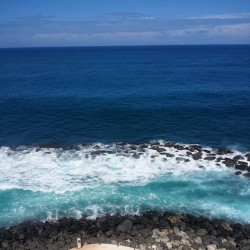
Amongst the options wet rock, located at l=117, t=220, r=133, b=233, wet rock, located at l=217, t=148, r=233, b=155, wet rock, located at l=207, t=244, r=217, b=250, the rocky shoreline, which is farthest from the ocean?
wet rock, located at l=207, t=244, r=217, b=250

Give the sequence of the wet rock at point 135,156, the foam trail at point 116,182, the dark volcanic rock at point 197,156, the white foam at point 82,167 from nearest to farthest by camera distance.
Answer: the foam trail at point 116,182 < the white foam at point 82,167 < the dark volcanic rock at point 197,156 < the wet rock at point 135,156

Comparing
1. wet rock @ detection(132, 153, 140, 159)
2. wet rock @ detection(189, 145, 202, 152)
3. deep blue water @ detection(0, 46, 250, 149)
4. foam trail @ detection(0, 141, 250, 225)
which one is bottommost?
foam trail @ detection(0, 141, 250, 225)

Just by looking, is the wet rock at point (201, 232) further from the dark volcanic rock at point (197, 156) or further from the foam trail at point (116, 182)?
the dark volcanic rock at point (197, 156)

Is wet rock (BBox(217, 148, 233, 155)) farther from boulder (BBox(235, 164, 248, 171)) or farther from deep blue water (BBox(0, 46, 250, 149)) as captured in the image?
boulder (BBox(235, 164, 248, 171))

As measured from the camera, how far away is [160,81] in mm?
119750

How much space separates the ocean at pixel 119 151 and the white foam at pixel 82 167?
0.54 ft

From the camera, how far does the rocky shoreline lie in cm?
3350

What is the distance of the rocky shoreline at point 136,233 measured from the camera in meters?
33.5

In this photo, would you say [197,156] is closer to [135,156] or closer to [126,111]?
[135,156]

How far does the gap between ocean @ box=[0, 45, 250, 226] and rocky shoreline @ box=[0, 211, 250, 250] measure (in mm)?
Answer: 1900

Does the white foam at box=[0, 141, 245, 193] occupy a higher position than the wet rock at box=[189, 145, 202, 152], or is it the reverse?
the wet rock at box=[189, 145, 202, 152]

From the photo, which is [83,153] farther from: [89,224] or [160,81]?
[160,81]

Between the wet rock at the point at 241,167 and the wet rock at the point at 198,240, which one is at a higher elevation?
the wet rock at the point at 241,167

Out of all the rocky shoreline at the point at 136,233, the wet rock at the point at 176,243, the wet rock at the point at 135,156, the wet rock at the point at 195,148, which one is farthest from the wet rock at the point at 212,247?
the wet rock at the point at 195,148
